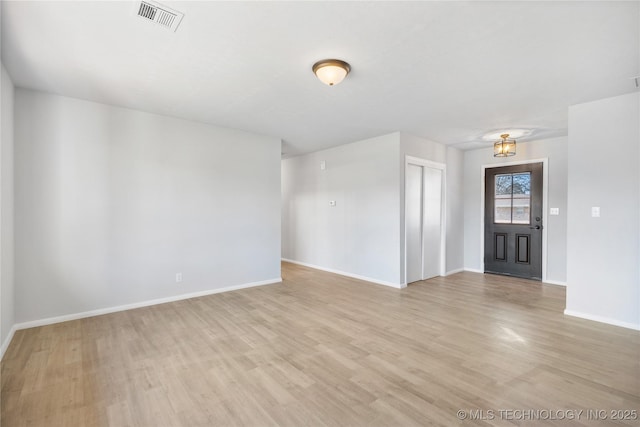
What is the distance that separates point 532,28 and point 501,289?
406cm

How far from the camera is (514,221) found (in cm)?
576

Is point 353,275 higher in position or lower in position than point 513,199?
lower

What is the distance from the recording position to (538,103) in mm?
3576

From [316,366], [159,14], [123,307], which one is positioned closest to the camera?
[159,14]

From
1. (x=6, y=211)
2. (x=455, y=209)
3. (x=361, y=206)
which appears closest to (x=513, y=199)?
(x=455, y=209)

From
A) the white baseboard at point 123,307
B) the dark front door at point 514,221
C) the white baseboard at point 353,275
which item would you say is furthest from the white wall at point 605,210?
the white baseboard at point 123,307

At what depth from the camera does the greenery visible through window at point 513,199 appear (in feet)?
18.5

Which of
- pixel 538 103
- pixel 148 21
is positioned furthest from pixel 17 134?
pixel 538 103

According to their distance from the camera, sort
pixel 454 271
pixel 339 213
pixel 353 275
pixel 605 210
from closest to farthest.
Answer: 1. pixel 605 210
2. pixel 353 275
3. pixel 339 213
4. pixel 454 271

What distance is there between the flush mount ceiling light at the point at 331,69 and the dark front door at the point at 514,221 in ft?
15.4

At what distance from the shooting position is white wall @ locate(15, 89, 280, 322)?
10.9ft

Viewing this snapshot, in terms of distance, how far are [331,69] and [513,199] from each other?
4.95 meters

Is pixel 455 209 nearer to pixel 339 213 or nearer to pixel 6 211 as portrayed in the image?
pixel 339 213

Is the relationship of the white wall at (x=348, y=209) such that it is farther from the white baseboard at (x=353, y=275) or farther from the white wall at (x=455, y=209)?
the white wall at (x=455, y=209)
